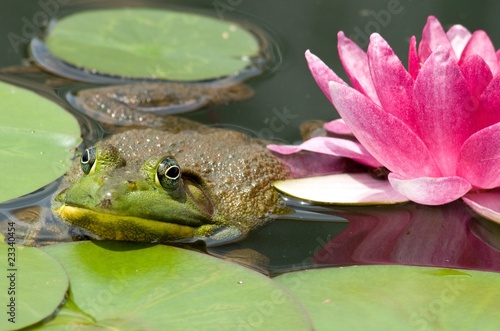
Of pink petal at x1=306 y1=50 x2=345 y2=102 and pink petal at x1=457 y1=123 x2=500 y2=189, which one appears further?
pink petal at x1=306 y1=50 x2=345 y2=102

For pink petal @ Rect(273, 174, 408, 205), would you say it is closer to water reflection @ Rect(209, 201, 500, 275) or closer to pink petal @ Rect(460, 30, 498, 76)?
water reflection @ Rect(209, 201, 500, 275)

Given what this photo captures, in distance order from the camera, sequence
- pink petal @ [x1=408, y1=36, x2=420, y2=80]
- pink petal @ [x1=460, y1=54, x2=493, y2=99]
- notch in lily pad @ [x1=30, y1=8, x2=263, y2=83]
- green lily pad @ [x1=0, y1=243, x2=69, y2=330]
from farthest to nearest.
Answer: notch in lily pad @ [x1=30, y1=8, x2=263, y2=83] → pink petal @ [x1=408, y1=36, x2=420, y2=80] → pink petal @ [x1=460, y1=54, x2=493, y2=99] → green lily pad @ [x1=0, y1=243, x2=69, y2=330]

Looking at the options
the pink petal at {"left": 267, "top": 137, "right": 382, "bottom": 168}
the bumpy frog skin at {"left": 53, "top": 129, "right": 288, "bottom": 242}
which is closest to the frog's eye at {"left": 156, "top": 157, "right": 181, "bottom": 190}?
the bumpy frog skin at {"left": 53, "top": 129, "right": 288, "bottom": 242}

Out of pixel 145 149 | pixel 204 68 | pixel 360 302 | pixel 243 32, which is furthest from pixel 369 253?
pixel 243 32

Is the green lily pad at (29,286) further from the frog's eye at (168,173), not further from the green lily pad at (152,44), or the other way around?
the green lily pad at (152,44)

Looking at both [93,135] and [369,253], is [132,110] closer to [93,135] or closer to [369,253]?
[93,135]

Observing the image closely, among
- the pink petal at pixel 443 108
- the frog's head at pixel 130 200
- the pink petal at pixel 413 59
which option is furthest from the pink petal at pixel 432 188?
the frog's head at pixel 130 200

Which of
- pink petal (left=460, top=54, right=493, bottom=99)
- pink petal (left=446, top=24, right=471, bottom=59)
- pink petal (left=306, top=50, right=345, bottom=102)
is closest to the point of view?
pink petal (left=460, top=54, right=493, bottom=99)
